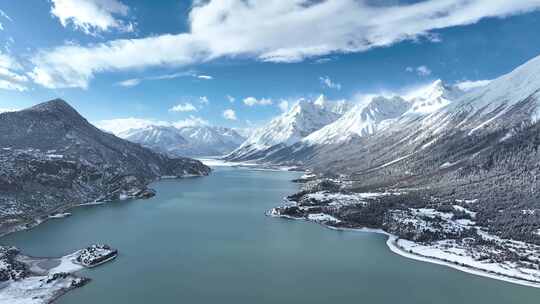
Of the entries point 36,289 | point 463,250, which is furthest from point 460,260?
point 36,289

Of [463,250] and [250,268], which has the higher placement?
[463,250]

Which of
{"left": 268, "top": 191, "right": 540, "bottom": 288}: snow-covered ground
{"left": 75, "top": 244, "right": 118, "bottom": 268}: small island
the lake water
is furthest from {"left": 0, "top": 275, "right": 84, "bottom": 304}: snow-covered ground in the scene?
{"left": 268, "top": 191, "right": 540, "bottom": 288}: snow-covered ground

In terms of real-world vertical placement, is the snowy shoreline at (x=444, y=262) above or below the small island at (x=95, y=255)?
below

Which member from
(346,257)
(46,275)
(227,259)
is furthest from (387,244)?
(46,275)

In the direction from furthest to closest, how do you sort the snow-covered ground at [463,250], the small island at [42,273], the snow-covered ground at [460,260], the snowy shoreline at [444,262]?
the snow-covered ground at [463,250] → the snow-covered ground at [460,260] → the snowy shoreline at [444,262] → the small island at [42,273]

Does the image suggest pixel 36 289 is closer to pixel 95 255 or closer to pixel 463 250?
pixel 95 255

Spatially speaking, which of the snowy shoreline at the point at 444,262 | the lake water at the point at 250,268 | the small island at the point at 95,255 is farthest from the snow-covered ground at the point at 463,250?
the small island at the point at 95,255

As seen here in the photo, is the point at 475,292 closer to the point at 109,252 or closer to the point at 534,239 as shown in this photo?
the point at 534,239

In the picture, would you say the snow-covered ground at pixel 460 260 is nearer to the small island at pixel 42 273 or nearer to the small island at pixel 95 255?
the small island at pixel 95 255
